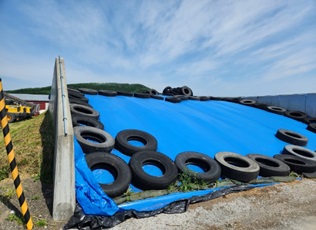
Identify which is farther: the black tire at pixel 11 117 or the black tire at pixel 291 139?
the black tire at pixel 11 117

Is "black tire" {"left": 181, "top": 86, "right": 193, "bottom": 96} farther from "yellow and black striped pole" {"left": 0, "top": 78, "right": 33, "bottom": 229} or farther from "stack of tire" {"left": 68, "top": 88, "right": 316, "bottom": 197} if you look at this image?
"yellow and black striped pole" {"left": 0, "top": 78, "right": 33, "bottom": 229}

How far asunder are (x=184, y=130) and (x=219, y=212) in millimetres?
4553

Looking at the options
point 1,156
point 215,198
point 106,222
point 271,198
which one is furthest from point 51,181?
point 271,198

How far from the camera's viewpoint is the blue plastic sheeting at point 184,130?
17.0ft

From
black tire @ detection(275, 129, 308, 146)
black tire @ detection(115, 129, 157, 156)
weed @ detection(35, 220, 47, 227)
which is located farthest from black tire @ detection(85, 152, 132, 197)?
black tire @ detection(275, 129, 308, 146)

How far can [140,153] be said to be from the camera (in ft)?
21.5

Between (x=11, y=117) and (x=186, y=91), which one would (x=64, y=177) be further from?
(x=11, y=117)

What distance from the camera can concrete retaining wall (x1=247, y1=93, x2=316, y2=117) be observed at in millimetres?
15031

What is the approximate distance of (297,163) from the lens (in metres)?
8.09

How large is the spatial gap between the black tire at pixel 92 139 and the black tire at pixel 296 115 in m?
11.9

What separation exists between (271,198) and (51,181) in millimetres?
5179

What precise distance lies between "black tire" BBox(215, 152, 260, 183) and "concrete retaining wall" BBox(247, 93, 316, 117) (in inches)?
409

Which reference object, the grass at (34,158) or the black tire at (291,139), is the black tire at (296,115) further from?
the grass at (34,158)

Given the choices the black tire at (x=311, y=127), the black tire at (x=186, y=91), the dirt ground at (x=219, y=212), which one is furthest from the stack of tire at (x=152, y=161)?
the black tire at (x=186, y=91)
